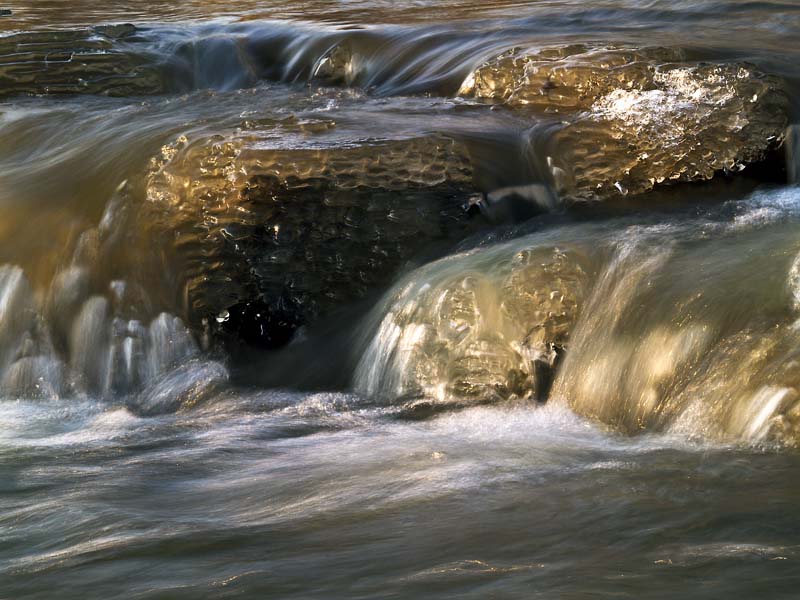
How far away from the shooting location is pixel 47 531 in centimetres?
320

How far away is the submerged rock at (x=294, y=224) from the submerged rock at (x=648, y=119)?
754 millimetres

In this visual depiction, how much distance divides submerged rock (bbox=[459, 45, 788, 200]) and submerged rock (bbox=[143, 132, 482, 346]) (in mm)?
754

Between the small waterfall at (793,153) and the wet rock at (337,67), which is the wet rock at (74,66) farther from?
the small waterfall at (793,153)

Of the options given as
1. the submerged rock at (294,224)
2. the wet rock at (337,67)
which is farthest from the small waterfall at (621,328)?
the wet rock at (337,67)

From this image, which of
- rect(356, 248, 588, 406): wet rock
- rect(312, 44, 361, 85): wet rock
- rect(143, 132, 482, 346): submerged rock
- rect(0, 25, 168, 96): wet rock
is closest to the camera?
rect(356, 248, 588, 406): wet rock

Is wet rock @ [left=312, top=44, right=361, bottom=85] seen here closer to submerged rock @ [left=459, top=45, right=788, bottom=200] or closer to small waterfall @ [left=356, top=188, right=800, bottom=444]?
submerged rock @ [left=459, top=45, right=788, bottom=200]

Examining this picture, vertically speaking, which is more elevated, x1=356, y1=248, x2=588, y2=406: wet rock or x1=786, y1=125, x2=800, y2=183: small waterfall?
x1=786, y1=125, x2=800, y2=183: small waterfall

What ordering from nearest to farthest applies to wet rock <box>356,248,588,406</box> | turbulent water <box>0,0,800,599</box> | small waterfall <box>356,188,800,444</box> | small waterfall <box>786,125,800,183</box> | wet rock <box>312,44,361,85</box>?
turbulent water <box>0,0,800,599</box> → small waterfall <box>356,188,800,444</box> → wet rock <box>356,248,588,406</box> → small waterfall <box>786,125,800,183</box> → wet rock <box>312,44,361,85</box>

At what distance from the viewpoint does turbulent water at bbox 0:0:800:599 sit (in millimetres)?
2807

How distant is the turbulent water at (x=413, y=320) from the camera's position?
281cm

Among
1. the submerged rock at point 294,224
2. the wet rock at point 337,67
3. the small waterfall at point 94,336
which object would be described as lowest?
the small waterfall at point 94,336

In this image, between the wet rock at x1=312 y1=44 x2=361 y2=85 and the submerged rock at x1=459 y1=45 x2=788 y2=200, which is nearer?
the submerged rock at x1=459 y1=45 x2=788 y2=200

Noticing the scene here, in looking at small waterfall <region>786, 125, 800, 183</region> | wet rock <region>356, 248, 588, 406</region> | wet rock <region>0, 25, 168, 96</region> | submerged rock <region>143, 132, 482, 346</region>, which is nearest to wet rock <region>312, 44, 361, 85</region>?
wet rock <region>0, 25, 168, 96</region>

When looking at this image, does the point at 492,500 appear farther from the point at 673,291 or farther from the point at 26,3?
the point at 26,3
